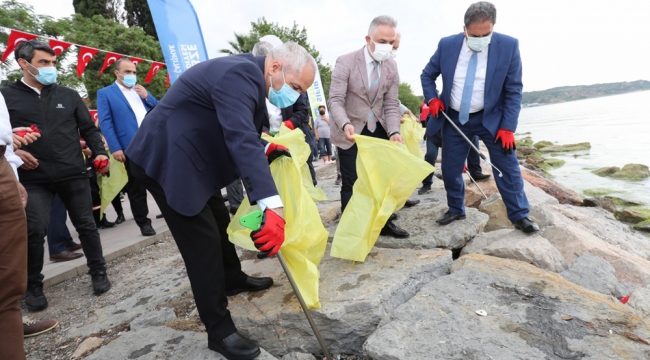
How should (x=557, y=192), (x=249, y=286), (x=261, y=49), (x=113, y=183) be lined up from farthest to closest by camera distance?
(x=557, y=192) < (x=113, y=183) < (x=261, y=49) < (x=249, y=286)

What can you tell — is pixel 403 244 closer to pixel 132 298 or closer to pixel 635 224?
pixel 132 298

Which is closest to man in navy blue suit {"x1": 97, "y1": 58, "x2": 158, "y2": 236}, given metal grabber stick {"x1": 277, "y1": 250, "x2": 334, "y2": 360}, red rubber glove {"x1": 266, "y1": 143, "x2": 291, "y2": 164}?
red rubber glove {"x1": 266, "y1": 143, "x2": 291, "y2": 164}

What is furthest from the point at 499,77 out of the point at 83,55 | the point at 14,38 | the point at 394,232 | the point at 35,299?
the point at 83,55

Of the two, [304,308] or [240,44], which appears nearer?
[304,308]

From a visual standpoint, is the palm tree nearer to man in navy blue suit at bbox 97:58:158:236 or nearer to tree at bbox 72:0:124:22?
tree at bbox 72:0:124:22

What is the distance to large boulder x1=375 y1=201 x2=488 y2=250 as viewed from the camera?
268 centimetres

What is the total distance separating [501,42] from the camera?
2.69m

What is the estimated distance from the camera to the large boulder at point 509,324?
1463mm

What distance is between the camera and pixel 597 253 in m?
2.63

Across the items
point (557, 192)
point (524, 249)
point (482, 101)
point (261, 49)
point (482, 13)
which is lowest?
point (557, 192)

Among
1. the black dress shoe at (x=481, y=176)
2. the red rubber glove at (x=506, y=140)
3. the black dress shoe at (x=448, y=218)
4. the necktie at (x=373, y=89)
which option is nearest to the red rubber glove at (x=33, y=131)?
the necktie at (x=373, y=89)

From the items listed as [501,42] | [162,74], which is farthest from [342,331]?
[162,74]

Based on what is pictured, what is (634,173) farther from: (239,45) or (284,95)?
(239,45)

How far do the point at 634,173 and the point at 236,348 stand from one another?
31.3 feet
